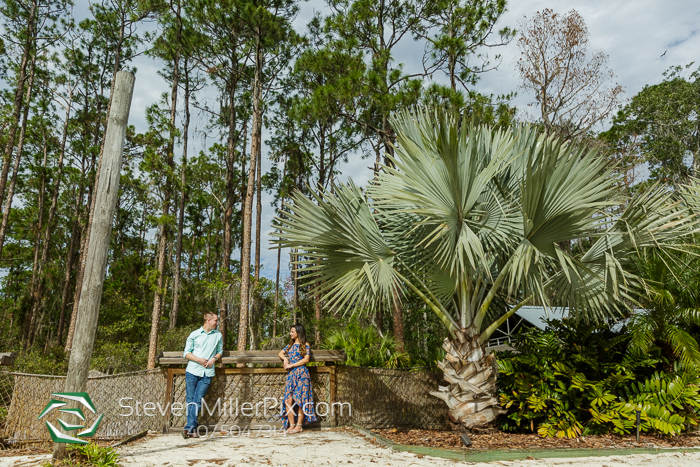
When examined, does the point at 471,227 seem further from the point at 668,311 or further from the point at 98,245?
the point at 98,245

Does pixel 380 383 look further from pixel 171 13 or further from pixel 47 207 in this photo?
pixel 47 207

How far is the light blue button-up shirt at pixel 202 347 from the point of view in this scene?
5.61 metres

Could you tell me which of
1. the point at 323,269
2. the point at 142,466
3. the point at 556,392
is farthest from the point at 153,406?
the point at 556,392

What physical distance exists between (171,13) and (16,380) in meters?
17.5

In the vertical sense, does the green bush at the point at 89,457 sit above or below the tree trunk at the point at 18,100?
below

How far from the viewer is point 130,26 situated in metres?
19.5

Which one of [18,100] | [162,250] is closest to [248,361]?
[162,250]

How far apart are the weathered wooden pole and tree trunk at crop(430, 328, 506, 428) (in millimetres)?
4042

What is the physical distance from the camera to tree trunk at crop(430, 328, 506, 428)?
17.9 ft

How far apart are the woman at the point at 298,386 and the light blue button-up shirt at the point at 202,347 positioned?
959 mm

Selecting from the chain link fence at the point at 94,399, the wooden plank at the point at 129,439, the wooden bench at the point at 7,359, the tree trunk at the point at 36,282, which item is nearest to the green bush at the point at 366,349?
the chain link fence at the point at 94,399

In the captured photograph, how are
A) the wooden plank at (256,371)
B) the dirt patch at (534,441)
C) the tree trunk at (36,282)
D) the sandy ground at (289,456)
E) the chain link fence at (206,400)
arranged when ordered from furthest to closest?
the tree trunk at (36,282), the wooden plank at (256,371), the chain link fence at (206,400), the dirt patch at (534,441), the sandy ground at (289,456)

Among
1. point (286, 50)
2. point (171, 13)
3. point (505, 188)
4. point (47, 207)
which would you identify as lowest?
point (505, 188)
